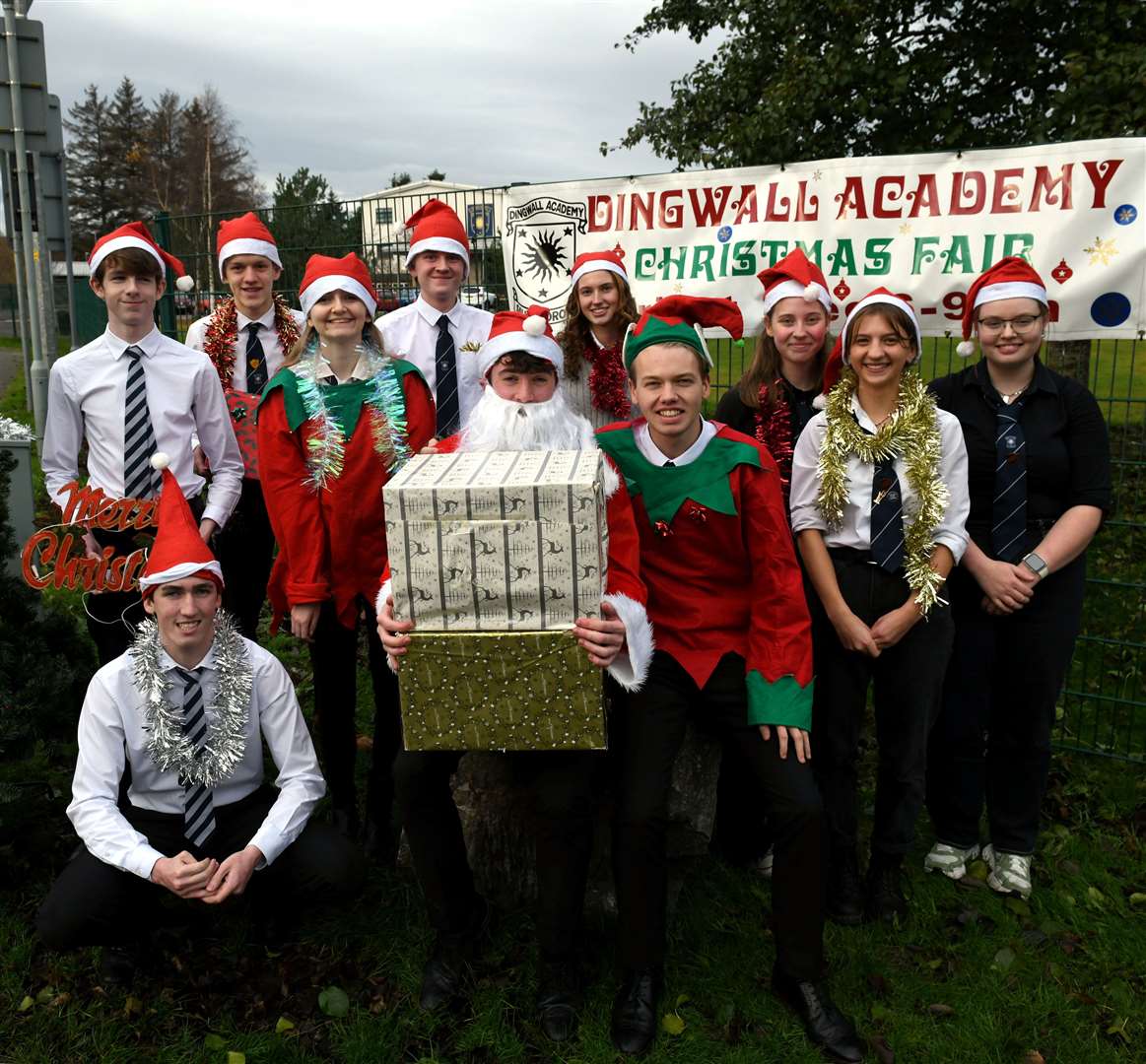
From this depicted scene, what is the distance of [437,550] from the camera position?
97.8 inches

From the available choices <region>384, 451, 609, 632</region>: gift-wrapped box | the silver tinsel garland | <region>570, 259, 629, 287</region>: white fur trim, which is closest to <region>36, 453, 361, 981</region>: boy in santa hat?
the silver tinsel garland

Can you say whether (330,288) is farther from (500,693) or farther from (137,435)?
(500,693)

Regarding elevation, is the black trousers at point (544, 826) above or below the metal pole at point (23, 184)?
below

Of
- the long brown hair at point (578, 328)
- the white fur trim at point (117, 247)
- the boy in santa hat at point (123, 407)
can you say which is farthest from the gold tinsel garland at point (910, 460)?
the white fur trim at point (117, 247)

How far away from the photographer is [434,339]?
14.0ft

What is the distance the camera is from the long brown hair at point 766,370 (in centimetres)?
373

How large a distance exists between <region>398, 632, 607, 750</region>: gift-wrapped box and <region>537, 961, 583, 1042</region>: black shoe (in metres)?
0.85

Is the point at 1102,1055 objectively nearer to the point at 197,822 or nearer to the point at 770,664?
the point at 770,664

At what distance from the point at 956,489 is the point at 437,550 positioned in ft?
6.20

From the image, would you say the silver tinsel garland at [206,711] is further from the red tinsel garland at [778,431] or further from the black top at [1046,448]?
the black top at [1046,448]

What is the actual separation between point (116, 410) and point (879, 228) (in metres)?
3.57

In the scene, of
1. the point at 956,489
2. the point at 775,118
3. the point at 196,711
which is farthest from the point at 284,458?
the point at 775,118

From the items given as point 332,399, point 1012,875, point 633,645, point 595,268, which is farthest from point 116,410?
point 1012,875

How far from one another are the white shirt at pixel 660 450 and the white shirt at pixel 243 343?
2.07 m
